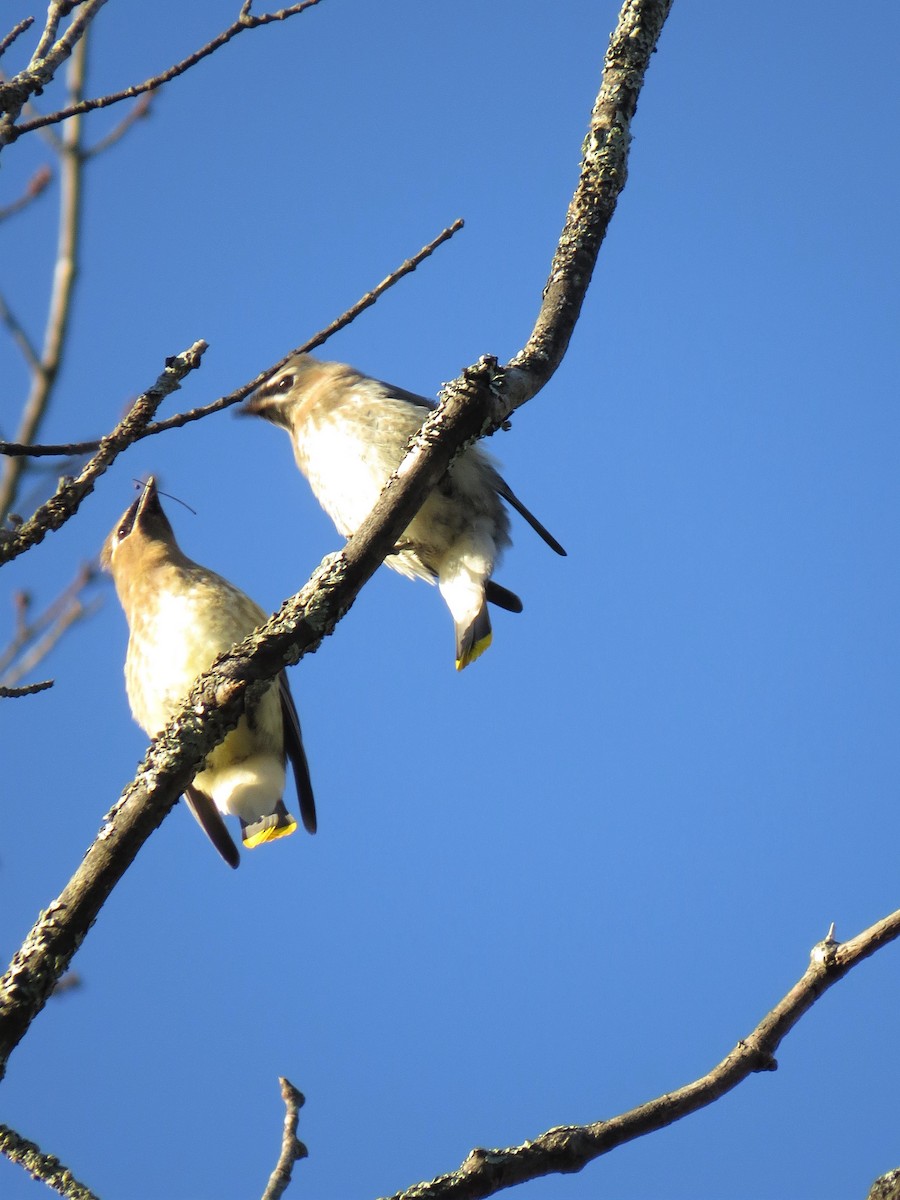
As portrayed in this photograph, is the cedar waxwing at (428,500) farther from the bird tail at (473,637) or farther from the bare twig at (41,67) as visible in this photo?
the bare twig at (41,67)

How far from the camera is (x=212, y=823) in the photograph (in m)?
5.88

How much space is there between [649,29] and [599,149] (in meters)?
0.44

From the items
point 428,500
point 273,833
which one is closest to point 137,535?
point 428,500

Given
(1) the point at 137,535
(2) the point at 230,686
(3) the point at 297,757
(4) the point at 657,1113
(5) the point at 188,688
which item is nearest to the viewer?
(4) the point at 657,1113

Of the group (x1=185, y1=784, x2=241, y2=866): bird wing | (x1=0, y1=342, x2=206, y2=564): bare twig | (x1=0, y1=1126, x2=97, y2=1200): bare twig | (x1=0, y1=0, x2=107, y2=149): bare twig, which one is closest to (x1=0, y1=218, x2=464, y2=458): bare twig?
(x1=0, y1=342, x2=206, y2=564): bare twig

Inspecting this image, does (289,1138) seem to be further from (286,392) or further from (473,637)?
(286,392)

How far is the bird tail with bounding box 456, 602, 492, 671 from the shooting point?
18.8 feet

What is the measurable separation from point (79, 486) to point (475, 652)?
3325 mm

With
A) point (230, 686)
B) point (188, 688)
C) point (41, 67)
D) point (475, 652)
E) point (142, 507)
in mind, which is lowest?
point (230, 686)

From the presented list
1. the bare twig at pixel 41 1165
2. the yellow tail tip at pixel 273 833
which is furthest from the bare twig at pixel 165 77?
the yellow tail tip at pixel 273 833

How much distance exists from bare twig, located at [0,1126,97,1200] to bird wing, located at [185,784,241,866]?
3.38 metres

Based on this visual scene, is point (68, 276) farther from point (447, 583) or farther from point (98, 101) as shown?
point (447, 583)

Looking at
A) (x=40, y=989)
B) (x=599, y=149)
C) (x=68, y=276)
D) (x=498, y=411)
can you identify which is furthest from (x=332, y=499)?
(x=40, y=989)

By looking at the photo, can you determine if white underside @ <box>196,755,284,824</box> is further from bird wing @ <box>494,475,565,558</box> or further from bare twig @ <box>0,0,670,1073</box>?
bare twig @ <box>0,0,670,1073</box>
